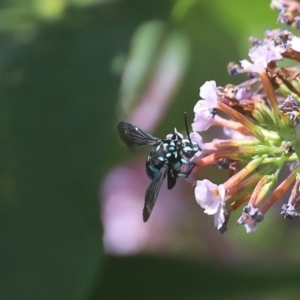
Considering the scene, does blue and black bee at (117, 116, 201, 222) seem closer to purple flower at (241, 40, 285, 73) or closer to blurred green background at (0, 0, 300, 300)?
purple flower at (241, 40, 285, 73)

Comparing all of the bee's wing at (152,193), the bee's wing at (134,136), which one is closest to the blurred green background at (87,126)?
the bee's wing at (134,136)

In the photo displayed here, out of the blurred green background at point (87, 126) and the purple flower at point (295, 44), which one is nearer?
the purple flower at point (295, 44)

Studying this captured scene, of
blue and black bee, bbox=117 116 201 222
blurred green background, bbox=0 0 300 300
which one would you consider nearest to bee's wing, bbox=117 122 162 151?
blue and black bee, bbox=117 116 201 222

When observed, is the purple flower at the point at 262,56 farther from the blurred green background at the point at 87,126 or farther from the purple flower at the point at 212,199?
the blurred green background at the point at 87,126

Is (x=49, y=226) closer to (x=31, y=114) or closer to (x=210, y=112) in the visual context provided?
(x=31, y=114)

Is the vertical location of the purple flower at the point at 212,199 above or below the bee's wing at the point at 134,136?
below

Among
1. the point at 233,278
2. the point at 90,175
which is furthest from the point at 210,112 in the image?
the point at 233,278
